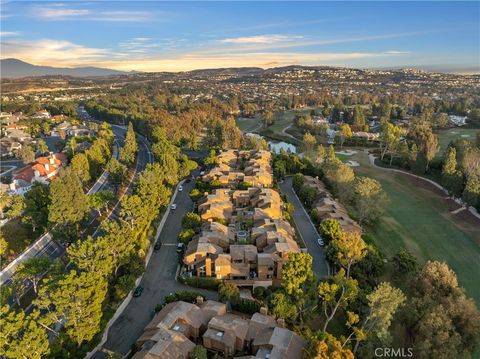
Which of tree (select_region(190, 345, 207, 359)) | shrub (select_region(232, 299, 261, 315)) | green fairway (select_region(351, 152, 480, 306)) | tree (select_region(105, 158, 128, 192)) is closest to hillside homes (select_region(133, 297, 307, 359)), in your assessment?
tree (select_region(190, 345, 207, 359))

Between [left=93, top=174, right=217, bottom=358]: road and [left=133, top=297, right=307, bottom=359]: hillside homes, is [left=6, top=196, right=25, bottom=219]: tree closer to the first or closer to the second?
[left=93, top=174, right=217, bottom=358]: road

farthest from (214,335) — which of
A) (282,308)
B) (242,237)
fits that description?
(242,237)

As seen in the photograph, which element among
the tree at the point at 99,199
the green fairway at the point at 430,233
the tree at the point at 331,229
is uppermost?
the tree at the point at 99,199

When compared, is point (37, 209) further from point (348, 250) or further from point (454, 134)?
point (454, 134)


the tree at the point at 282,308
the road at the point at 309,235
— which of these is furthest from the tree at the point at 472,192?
the tree at the point at 282,308

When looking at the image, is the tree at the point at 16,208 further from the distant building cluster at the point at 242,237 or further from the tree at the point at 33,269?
the distant building cluster at the point at 242,237

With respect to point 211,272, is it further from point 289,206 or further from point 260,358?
point 289,206

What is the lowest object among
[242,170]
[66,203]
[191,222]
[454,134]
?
[454,134]
